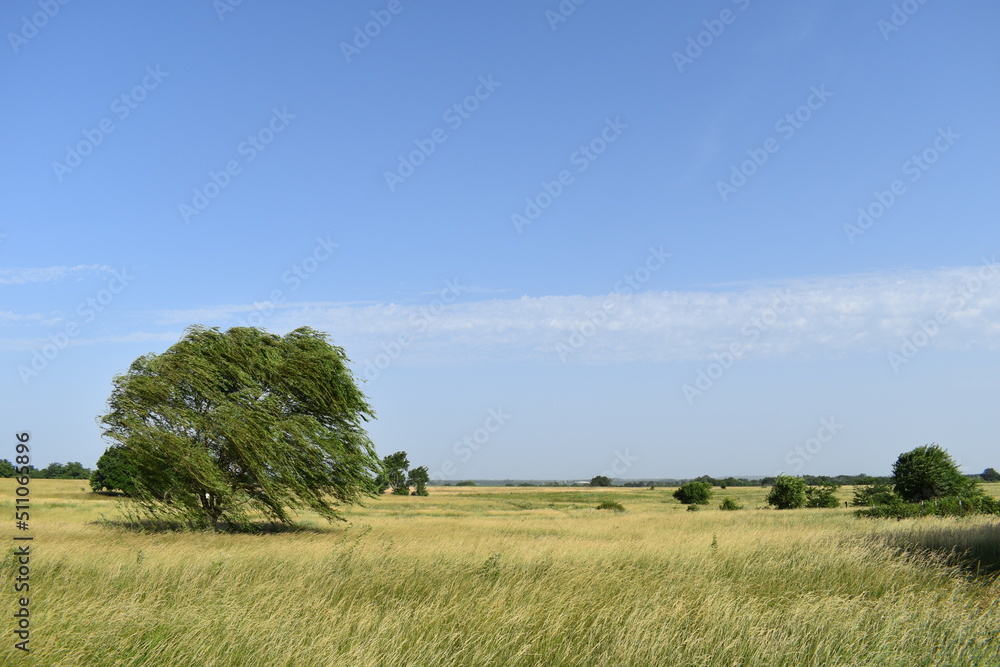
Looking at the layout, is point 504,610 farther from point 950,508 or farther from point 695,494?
point 695,494

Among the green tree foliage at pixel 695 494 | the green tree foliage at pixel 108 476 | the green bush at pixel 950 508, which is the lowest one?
the green tree foliage at pixel 695 494

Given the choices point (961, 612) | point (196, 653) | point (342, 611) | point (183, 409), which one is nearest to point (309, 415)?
point (183, 409)

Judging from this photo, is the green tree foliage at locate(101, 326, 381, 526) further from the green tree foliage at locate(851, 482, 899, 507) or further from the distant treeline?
the distant treeline

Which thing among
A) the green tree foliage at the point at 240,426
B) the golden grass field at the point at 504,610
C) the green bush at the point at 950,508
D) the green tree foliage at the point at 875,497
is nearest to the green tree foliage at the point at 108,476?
the green tree foliage at the point at 240,426

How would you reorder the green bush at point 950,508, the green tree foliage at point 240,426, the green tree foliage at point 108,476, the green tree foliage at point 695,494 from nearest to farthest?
1. the green tree foliage at point 240,426
2. the green bush at point 950,508
3. the green tree foliage at point 108,476
4. the green tree foliage at point 695,494

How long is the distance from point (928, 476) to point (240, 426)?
4070 cm

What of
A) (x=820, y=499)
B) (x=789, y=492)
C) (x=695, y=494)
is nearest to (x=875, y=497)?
(x=820, y=499)

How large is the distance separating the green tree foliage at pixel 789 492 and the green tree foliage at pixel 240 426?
41349mm

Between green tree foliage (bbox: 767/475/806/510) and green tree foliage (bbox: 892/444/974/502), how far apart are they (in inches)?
426

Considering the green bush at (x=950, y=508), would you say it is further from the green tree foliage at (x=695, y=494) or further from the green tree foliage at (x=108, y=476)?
the green tree foliage at (x=108, y=476)

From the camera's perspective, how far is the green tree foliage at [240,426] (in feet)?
77.5

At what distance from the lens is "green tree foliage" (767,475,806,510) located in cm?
5588

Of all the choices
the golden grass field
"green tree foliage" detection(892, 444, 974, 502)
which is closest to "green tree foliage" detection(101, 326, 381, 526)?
the golden grass field

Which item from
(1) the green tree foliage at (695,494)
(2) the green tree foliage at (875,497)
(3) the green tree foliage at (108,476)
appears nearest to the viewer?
(2) the green tree foliage at (875,497)
